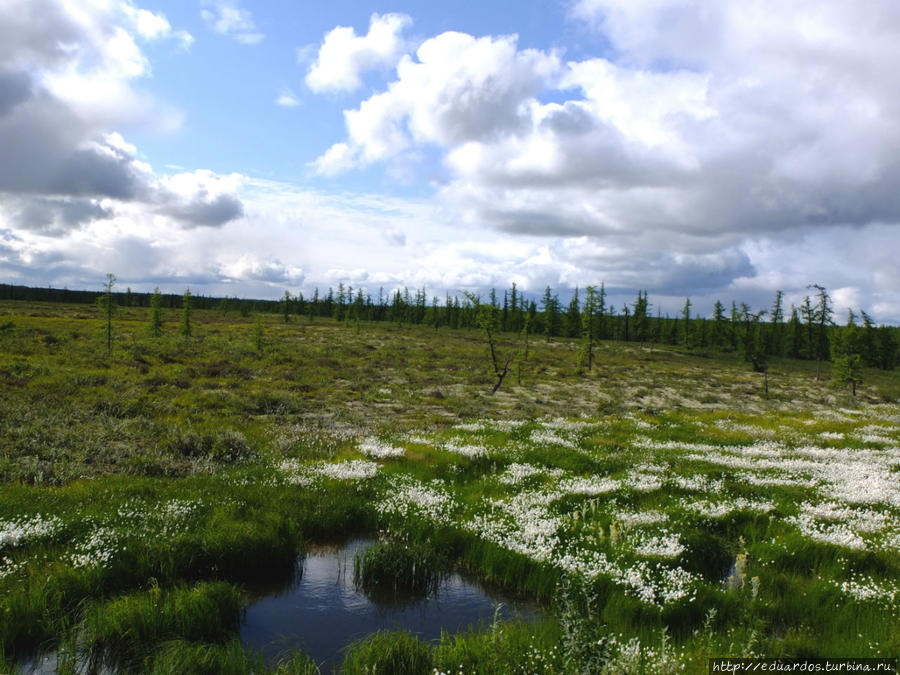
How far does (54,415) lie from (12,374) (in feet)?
36.2

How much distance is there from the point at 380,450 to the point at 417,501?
178 inches

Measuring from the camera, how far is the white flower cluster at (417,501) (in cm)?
992

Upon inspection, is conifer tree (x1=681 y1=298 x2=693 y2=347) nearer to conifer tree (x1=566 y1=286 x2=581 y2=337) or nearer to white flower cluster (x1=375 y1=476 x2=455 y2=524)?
conifer tree (x1=566 y1=286 x2=581 y2=337)

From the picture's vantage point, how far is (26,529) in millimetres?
7699

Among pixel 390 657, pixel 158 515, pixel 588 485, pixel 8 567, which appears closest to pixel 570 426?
pixel 588 485

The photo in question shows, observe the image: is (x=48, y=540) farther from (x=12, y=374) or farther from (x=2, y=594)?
(x=12, y=374)

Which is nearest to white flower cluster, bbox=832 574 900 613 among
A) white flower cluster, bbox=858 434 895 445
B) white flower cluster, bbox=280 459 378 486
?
white flower cluster, bbox=280 459 378 486

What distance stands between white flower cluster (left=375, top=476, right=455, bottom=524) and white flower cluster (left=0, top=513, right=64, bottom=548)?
5.52 m

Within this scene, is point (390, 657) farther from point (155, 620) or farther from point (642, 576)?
point (642, 576)

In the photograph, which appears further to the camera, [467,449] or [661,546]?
[467,449]

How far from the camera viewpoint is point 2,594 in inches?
240

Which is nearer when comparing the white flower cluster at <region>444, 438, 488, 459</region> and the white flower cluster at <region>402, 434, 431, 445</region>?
the white flower cluster at <region>444, 438, 488, 459</region>

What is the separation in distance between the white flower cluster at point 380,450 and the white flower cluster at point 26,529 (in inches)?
305

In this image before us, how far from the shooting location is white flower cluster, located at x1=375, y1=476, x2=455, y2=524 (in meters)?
9.92
